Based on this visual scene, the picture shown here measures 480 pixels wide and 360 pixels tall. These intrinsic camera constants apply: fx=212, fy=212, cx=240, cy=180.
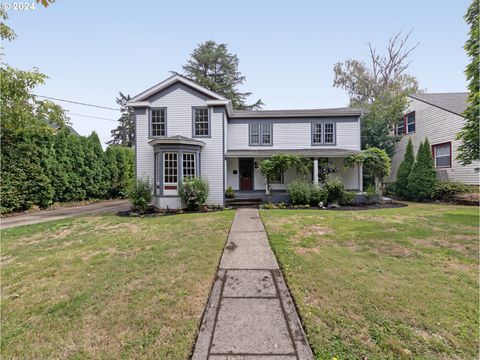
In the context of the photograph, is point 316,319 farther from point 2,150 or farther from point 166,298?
point 2,150

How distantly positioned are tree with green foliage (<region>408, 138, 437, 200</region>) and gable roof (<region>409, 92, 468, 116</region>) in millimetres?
3297

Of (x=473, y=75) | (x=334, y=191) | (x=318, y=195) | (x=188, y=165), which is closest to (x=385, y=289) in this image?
(x=318, y=195)

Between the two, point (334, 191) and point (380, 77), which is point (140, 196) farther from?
point (380, 77)

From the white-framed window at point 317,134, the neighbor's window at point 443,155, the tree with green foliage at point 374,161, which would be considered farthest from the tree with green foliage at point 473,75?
the neighbor's window at point 443,155

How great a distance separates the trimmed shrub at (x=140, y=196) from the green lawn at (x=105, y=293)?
12.8ft

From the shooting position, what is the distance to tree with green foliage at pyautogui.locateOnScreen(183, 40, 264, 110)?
27.6 m

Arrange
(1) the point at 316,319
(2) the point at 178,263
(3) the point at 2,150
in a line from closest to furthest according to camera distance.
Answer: (1) the point at 316,319 < (2) the point at 178,263 < (3) the point at 2,150

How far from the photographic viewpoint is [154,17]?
9648mm

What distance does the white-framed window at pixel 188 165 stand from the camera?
10859 mm

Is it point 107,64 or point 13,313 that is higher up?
point 107,64

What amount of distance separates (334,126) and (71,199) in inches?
666

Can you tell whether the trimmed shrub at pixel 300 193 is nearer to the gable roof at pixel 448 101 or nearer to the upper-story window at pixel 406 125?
the gable roof at pixel 448 101

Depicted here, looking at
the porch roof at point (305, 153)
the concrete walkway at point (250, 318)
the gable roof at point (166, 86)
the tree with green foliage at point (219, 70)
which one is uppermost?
the tree with green foliage at point (219, 70)

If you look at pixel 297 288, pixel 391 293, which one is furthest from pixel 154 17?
pixel 391 293
